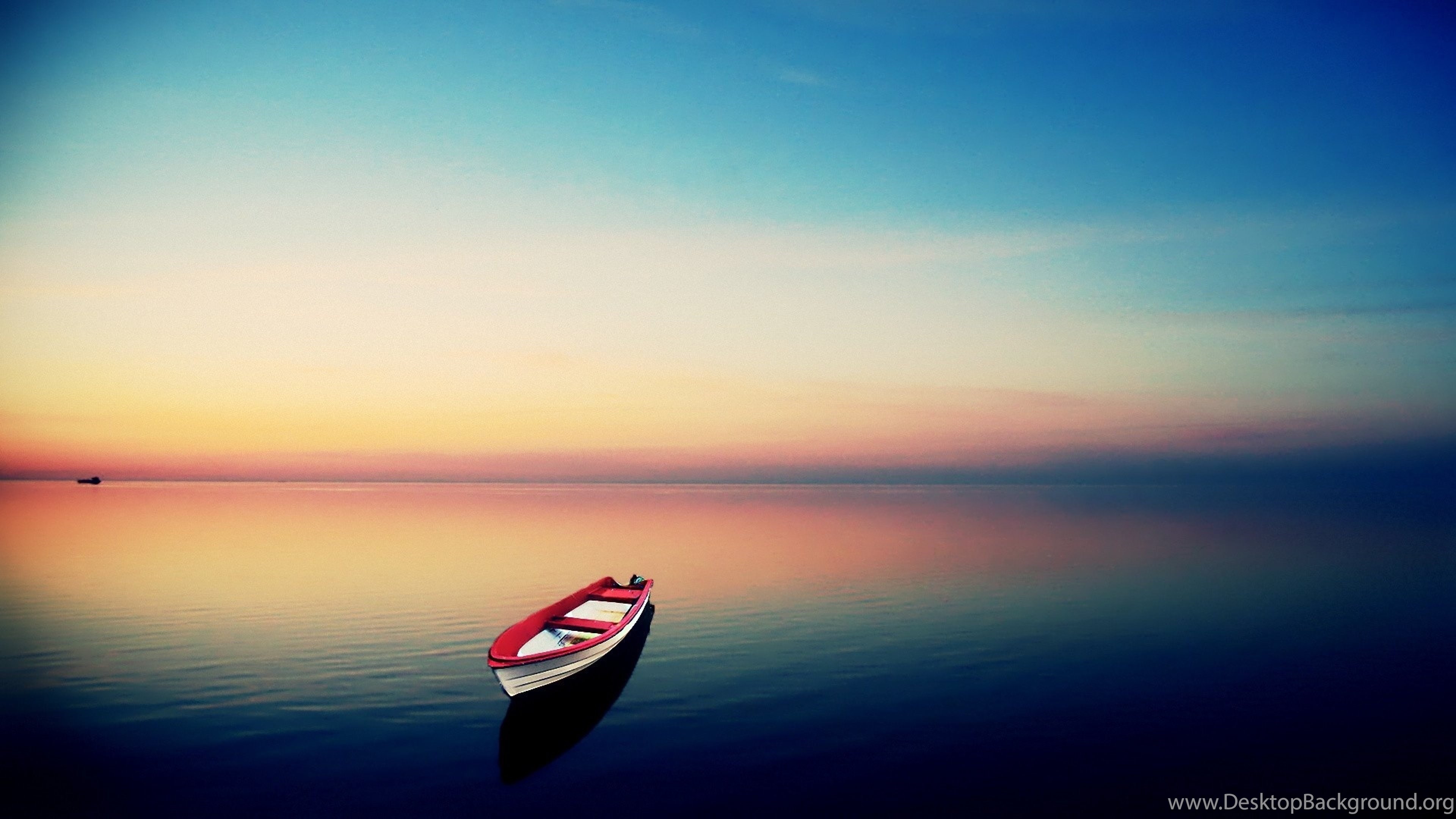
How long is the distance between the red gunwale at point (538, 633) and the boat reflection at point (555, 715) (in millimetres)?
1457

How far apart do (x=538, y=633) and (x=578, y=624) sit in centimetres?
178

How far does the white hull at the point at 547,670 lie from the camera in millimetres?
24344

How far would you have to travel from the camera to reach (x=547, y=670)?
83.8 feet

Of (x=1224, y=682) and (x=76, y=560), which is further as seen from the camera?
(x=76, y=560)

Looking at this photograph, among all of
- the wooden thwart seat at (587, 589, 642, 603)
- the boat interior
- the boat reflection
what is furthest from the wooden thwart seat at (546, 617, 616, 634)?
the wooden thwart seat at (587, 589, 642, 603)

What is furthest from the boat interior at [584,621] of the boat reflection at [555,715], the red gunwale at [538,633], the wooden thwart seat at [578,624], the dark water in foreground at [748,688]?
the dark water in foreground at [748,688]

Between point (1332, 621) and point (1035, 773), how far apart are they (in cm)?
3135

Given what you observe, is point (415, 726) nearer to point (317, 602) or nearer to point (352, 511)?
point (317, 602)

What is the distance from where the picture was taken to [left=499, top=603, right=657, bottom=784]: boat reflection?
22094 millimetres

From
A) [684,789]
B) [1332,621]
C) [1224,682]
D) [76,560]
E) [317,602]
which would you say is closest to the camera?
[684,789]

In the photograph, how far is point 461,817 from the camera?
60.4ft

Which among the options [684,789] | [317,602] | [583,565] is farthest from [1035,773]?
[583,565]

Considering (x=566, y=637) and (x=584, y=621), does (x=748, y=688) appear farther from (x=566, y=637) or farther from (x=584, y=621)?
(x=566, y=637)

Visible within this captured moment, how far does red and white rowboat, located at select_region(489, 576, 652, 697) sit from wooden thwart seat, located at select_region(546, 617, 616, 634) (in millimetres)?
23
